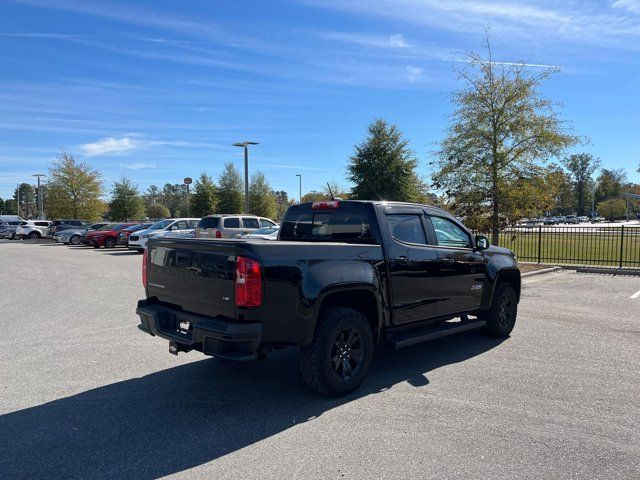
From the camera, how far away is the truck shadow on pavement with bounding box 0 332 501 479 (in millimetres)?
3355

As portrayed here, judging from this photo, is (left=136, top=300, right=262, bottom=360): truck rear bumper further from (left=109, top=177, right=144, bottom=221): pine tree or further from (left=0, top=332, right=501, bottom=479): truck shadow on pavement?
(left=109, top=177, right=144, bottom=221): pine tree

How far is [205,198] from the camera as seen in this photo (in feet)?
163

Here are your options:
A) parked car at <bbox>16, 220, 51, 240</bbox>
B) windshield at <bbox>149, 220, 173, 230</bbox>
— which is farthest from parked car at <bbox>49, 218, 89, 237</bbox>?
windshield at <bbox>149, 220, 173, 230</bbox>

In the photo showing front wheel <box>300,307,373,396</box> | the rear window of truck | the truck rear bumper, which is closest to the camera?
the truck rear bumper

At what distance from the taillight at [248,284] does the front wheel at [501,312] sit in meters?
3.95

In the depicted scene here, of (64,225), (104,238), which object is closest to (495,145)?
(104,238)

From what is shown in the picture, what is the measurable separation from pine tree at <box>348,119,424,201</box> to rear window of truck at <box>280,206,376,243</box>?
110 ft

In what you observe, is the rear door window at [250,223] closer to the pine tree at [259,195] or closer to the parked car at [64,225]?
the parked car at [64,225]

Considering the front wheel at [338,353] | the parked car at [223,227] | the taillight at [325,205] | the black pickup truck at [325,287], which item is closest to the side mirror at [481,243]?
the black pickup truck at [325,287]

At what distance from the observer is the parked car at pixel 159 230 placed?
2345 centimetres

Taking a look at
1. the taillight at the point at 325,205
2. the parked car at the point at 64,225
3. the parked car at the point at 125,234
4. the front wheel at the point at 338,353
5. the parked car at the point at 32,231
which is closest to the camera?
the front wheel at the point at 338,353

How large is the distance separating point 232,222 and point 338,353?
16570mm

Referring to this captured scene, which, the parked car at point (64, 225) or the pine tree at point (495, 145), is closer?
the pine tree at point (495, 145)

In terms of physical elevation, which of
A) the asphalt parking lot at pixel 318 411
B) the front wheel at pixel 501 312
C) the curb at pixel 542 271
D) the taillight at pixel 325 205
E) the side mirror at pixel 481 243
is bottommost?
the asphalt parking lot at pixel 318 411
